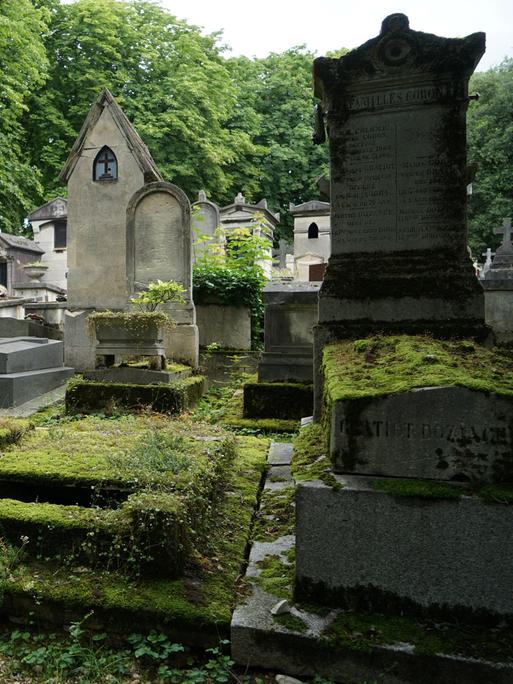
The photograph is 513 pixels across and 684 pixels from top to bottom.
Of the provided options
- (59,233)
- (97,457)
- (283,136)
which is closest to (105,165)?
(97,457)

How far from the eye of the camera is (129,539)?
2.31 meters

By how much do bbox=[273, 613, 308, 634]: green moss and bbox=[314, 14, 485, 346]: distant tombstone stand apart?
2.21 m

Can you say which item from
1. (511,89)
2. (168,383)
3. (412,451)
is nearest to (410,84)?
(412,451)

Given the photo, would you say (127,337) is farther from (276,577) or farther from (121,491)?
(276,577)

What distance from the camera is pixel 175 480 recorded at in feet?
8.80

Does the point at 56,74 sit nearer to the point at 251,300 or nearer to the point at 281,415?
the point at 251,300

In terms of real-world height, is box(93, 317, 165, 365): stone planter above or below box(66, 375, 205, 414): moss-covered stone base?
above

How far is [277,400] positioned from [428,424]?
13.1 ft

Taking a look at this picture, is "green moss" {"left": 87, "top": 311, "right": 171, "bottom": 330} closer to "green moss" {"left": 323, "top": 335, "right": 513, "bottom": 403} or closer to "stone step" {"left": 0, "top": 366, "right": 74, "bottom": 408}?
"stone step" {"left": 0, "top": 366, "right": 74, "bottom": 408}

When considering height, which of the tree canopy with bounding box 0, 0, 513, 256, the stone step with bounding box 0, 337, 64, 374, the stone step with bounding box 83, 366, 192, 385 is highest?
the tree canopy with bounding box 0, 0, 513, 256

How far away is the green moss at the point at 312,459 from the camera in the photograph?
84.3 inches

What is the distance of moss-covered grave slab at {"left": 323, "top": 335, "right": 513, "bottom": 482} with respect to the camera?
A: 6.32ft

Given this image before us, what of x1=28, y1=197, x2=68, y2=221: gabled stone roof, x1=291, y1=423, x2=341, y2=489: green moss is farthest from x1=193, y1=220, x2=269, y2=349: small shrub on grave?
x1=28, y1=197, x2=68, y2=221: gabled stone roof

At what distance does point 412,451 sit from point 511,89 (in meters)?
35.9
